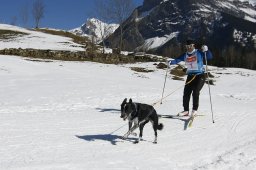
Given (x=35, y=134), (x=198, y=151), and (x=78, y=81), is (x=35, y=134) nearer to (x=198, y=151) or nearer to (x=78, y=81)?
(x=198, y=151)

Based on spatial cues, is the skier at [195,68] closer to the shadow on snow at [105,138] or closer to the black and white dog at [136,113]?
the shadow on snow at [105,138]

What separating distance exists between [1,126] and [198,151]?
582 centimetres

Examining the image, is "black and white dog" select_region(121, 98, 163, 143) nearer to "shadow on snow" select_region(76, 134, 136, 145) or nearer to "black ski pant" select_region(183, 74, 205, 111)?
"shadow on snow" select_region(76, 134, 136, 145)

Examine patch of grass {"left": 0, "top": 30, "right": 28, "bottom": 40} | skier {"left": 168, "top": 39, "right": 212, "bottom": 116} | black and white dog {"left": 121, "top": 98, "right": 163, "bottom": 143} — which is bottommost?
black and white dog {"left": 121, "top": 98, "right": 163, "bottom": 143}

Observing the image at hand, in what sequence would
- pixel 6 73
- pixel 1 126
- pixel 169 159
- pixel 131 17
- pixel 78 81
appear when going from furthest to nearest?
1. pixel 131 17
2. pixel 6 73
3. pixel 78 81
4. pixel 1 126
5. pixel 169 159

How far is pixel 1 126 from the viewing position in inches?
476

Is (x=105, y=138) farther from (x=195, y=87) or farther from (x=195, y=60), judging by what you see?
(x=195, y=60)

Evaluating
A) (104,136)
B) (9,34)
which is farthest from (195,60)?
(9,34)

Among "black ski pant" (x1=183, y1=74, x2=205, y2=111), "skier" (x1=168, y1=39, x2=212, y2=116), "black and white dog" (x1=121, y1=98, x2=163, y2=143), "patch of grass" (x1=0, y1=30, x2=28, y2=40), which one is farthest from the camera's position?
"patch of grass" (x1=0, y1=30, x2=28, y2=40)

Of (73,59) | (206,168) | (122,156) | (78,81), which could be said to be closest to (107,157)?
(122,156)

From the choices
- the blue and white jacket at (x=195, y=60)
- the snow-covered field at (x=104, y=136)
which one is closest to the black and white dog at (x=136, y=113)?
the snow-covered field at (x=104, y=136)

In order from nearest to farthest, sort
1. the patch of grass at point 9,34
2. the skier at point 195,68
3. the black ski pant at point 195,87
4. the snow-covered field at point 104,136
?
the snow-covered field at point 104,136 → the skier at point 195,68 → the black ski pant at point 195,87 → the patch of grass at point 9,34

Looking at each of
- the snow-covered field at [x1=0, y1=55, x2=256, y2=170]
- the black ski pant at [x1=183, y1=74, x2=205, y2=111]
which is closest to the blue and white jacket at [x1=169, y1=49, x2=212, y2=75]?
the black ski pant at [x1=183, y1=74, x2=205, y2=111]

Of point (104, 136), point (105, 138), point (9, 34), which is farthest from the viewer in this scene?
point (9, 34)
